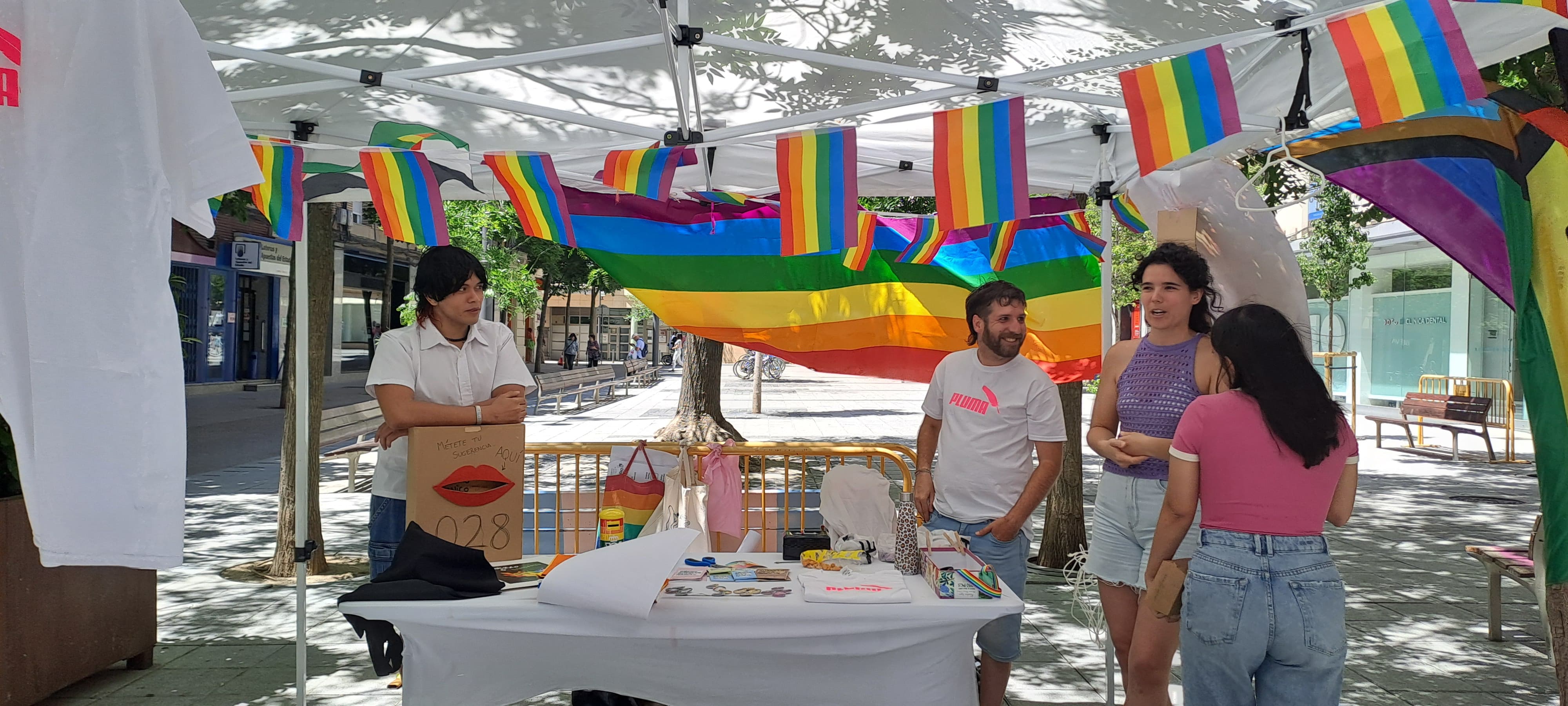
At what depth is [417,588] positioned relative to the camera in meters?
3.02

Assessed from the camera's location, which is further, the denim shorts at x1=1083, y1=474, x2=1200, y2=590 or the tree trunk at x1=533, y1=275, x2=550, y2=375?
the tree trunk at x1=533, y1=275, x2=550, y2=375

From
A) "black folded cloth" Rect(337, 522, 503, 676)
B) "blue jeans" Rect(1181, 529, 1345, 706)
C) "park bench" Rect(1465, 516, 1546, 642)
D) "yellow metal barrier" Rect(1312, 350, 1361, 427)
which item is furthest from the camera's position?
"yellow metal barrier" Rect(1312, 350, 1361, 427)

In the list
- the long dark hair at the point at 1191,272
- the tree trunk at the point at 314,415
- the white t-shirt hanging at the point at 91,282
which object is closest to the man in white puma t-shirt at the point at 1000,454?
the long dark hair at the point at 1191,272

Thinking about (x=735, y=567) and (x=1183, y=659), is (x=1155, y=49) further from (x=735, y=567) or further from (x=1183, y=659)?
(x=735, y=567)

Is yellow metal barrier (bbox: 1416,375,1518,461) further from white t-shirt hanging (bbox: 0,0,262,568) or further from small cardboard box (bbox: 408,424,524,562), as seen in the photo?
white t-shirt hanging (bbox: 0,0,262,568)

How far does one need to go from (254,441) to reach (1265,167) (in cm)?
1468

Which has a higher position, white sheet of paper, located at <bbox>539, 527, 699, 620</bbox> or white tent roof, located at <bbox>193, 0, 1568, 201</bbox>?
white tent roof, located at <bbox>193, 0, 1568, 201</bbox>

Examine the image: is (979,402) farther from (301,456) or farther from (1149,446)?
(301,456)

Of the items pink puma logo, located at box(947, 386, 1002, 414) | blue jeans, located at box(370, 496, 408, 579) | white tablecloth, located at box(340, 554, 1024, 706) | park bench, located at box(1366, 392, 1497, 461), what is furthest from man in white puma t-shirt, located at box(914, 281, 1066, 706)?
park bench, located at box(1366, 392, 1497, 461)

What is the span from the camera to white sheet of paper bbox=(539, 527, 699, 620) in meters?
2.87

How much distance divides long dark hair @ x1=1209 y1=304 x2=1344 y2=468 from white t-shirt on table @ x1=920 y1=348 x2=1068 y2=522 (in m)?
1.09

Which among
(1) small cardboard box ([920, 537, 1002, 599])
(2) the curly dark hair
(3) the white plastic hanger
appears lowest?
(1) small cardboard box ([920, 537, 1002, 599])

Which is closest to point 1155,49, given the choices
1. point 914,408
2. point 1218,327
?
point 1218,327

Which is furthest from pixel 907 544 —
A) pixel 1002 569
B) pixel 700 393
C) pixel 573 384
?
pixel 573 384
